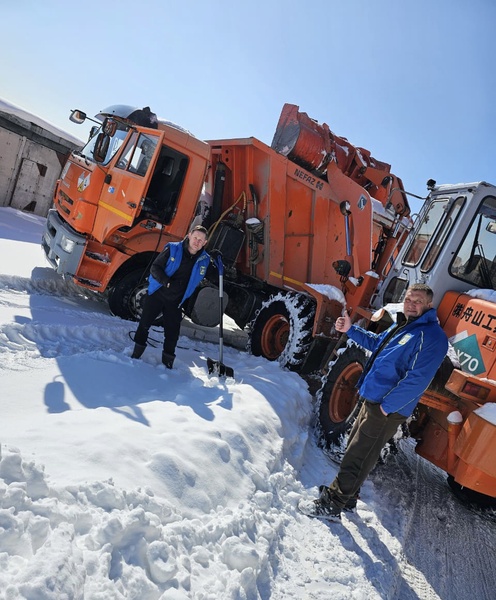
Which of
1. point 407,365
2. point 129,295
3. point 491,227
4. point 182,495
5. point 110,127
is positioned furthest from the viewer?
point 129,295

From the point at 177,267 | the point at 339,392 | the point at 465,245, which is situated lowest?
the point at 339,392

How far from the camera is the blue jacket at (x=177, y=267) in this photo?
15.6 ft

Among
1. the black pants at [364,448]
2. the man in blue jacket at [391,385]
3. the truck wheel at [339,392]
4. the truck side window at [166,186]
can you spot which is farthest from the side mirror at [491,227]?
the truck side window at [166,186]

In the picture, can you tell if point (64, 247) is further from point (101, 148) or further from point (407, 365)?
point (407, 365)

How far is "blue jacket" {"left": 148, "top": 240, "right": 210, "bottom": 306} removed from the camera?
4.76 m

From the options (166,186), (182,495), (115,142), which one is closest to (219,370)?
(182,495)

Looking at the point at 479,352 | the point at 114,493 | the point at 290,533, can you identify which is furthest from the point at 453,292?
the point at 114,493

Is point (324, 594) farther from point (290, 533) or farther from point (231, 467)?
point (231, 467)

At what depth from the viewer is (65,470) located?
7.34 ft

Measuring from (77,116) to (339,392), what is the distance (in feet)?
17.4

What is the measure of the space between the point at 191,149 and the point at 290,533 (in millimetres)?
5289

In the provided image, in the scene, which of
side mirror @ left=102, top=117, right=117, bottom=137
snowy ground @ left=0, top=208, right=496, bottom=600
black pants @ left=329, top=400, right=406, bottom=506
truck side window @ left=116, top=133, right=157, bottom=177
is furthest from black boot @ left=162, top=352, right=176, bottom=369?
side mirror @ left=102, top=117, right=117, bottom=137

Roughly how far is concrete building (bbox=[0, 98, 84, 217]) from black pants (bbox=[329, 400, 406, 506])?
1260cm

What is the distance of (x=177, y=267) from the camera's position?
481 centimetres
